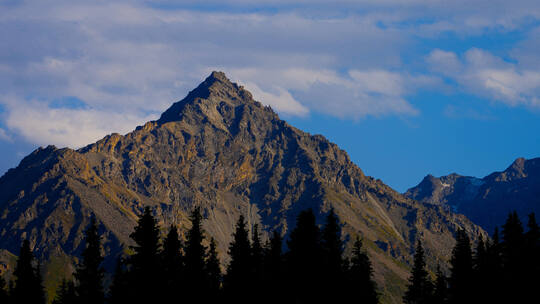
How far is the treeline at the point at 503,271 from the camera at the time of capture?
5934 cm

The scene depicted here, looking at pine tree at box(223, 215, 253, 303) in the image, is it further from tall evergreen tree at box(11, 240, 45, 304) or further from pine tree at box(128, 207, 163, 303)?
tall evergreen tree at box(11, 240, 45, 304)

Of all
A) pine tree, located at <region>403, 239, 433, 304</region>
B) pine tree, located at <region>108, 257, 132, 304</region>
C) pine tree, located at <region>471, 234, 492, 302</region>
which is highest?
pine tree, located at <region>403, 239, 433, 304</region>

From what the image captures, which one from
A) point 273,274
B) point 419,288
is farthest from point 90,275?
point 419,288

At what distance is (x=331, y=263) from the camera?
58.4 m

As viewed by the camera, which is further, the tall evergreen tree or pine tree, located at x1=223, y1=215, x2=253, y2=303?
the tall evergreen tree

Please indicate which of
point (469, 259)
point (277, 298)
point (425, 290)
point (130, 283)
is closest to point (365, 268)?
point (469, 259)

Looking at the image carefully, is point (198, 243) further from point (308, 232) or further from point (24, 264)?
point (24, 264)

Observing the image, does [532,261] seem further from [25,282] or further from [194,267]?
[25,282]

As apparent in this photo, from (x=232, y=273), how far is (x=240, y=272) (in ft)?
4.14

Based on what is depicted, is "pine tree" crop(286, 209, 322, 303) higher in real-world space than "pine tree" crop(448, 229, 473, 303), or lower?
lower

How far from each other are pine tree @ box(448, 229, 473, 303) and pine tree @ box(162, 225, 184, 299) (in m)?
30.8

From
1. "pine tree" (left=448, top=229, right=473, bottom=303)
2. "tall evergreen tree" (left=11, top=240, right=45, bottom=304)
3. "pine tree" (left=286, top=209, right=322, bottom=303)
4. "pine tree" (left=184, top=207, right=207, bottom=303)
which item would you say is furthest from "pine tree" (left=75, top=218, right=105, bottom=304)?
"pine tree" (left=448, top=229, right=473, bottom=303)

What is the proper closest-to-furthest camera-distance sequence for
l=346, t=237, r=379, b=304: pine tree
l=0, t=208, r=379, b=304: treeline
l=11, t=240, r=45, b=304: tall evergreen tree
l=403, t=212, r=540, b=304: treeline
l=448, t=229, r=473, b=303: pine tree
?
l=0, t=208, r=379, b=304: treeline < l=403, t=212, r=540, b=304: treeline < l=346, t=237, r=379, b=304: pine tree < l=448, t=229, r=473, b=303: pine tree < l=11, t=240, r=45, b=304: tall evergreen tree

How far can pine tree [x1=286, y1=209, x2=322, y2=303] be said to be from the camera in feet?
187
